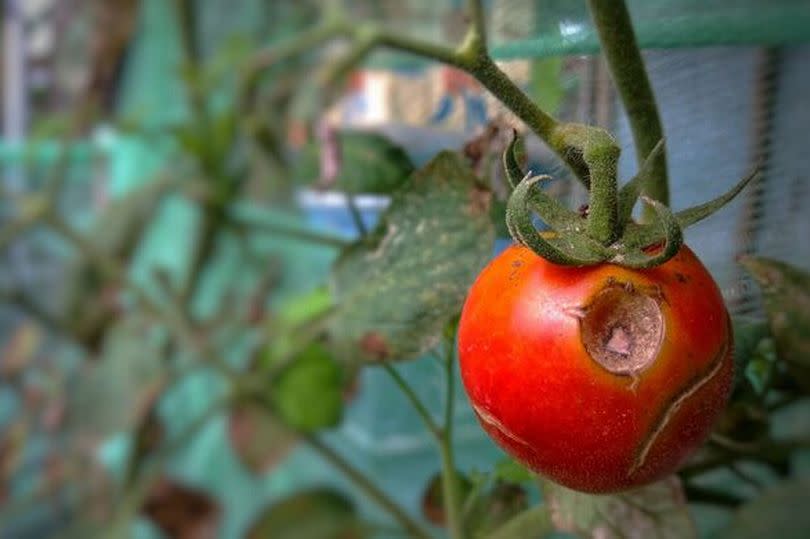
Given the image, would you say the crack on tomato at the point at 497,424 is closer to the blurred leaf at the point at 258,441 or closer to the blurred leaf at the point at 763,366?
the blurred leaf at the point at 763,366

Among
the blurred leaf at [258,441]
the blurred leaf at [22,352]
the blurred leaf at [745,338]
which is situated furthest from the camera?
the blurred leaf at [22,352]

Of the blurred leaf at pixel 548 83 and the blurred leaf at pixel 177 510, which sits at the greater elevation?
the blurred leaf at pixel 548 83

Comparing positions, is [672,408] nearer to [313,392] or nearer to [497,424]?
[497,424]

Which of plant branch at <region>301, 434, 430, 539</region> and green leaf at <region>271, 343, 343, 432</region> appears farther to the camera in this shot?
green leaf at <region>271, 343, 343, 432</region>

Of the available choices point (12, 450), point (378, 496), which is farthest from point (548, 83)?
point (12, 450)

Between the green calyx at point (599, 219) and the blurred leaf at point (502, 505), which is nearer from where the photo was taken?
the green calyx at point (599, 219)

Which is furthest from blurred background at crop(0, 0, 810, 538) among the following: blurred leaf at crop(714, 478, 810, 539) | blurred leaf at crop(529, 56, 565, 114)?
blurred leaf at crop(714, 478, 810, 539)

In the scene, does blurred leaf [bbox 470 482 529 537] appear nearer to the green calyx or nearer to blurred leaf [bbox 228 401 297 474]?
the green calyx

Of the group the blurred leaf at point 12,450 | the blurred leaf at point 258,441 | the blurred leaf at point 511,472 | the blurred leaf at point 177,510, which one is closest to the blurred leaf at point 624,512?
the blurred leaf at point 511,472
